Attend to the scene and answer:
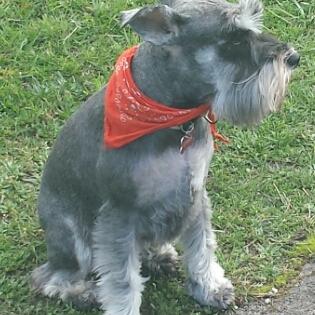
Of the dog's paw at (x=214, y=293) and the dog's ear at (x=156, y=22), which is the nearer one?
the dog's ear at (x=156, y=22)

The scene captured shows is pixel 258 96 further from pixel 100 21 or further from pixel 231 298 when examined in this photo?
pixel 100 21

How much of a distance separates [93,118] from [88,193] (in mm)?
384

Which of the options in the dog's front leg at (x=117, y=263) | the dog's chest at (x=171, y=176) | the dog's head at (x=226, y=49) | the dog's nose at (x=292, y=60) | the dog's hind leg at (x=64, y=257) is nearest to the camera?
the dog's head at (x=226, y=49)

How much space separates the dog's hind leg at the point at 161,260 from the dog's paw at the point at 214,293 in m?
0.19

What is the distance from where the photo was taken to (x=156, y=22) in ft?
13.3

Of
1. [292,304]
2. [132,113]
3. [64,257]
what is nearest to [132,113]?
[132,113]

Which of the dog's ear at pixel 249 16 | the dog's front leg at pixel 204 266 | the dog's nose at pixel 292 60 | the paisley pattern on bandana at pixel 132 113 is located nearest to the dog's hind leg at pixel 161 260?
the dog's front leg at pixel 204 266

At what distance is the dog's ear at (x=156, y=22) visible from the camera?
13.1 feet

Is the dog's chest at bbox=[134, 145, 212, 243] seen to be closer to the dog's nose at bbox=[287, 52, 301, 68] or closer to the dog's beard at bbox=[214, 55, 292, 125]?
the dog's beard at bbox=[214, 55, 292, 125]

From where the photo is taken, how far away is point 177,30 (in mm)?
4145

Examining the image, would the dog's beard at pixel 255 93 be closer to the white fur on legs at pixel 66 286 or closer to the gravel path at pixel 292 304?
the gravel path at pixel 292 304

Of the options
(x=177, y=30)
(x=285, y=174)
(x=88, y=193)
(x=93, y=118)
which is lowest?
(x=285, y=174)

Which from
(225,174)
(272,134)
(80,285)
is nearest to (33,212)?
(80,285)

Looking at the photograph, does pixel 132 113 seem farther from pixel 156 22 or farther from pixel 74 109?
pixel 74 109
